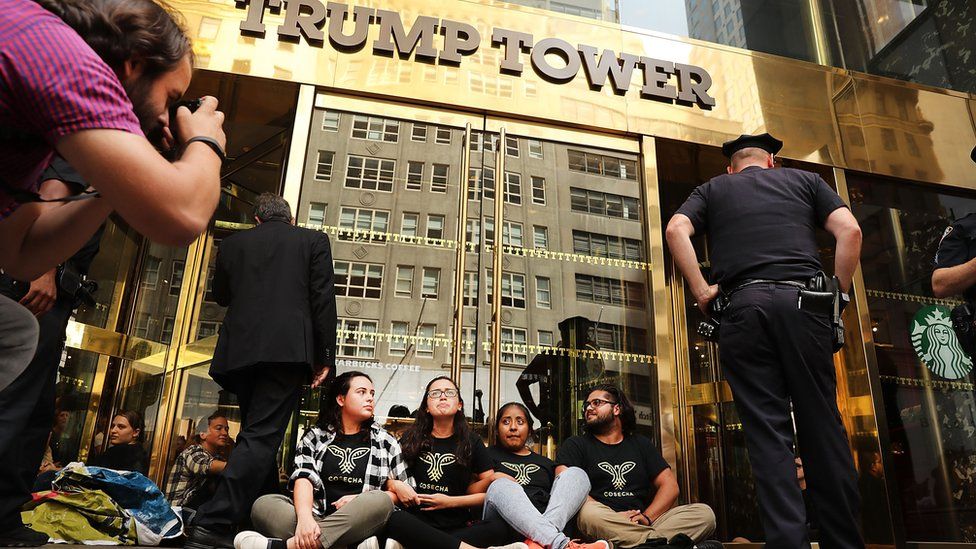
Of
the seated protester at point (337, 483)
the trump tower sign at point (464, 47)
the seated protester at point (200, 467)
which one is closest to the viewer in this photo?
the seated protester at point (337, 483)

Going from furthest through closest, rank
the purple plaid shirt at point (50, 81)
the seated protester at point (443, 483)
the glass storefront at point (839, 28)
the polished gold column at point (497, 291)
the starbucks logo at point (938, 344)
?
the glass storefront at point (839, 28) < the starbucks logo at point (938, 344) < the polished gold column at point (497, 291) < the seated protester at point (443, 483) < the purple plaid shirt at point (50, 81)

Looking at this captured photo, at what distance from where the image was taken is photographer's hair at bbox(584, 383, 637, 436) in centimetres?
477

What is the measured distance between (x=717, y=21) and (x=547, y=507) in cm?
491

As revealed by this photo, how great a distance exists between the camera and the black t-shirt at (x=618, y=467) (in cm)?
420

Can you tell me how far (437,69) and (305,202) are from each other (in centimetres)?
154

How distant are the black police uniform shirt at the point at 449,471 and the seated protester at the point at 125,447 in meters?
2.04

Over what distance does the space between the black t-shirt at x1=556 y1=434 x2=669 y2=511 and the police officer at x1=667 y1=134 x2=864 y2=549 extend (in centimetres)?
154

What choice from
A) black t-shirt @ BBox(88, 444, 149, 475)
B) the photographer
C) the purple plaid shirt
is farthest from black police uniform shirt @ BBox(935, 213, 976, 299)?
black t-shirt @ BBox(88, 444, 149, 475)

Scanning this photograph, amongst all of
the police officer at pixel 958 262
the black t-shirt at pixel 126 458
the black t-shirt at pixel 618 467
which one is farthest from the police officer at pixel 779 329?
the black t-shirt at pixel 126 458

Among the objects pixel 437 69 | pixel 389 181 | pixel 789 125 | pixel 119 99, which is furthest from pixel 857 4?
pixel 119 99

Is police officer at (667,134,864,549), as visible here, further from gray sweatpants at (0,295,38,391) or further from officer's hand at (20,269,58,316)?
officer's hand at (20,269,58,316)

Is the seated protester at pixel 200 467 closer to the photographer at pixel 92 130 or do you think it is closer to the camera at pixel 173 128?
the photographer at pixel 92 130

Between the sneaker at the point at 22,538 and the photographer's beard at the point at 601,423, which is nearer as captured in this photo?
the sneaker at the point at 22,538

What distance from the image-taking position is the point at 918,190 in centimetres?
626
